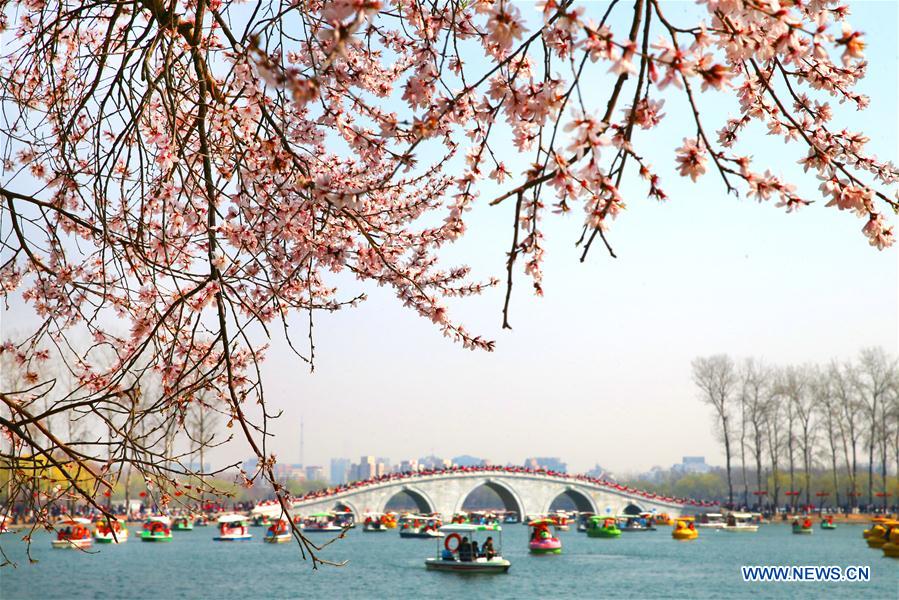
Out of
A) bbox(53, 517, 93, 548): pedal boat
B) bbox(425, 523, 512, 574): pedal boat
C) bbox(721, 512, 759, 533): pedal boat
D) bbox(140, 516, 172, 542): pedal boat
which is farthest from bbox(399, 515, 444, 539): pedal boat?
bbox(53, 517, 93, 548): pedal boat

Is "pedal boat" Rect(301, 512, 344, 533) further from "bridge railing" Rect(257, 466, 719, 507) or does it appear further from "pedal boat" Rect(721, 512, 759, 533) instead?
"pedal boat" Rect(721, 512, 759, 533)

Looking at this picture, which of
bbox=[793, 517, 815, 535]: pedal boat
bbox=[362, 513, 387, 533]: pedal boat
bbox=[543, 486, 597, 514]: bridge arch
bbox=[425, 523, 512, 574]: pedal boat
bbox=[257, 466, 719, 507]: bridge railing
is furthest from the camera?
bbox=[543, 486, 597, 514]: bridge arch

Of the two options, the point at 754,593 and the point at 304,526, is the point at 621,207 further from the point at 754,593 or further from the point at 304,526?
the point at 304,526

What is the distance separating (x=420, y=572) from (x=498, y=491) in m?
31.0

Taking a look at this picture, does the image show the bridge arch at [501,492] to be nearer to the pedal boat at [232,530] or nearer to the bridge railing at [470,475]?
the bridge railing at [470,475]

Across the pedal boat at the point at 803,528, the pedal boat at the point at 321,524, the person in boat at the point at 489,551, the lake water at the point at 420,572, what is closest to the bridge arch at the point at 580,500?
the pedal boat at the point at 321,524

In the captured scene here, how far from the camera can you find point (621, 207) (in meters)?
2.46

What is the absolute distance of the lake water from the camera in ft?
73.0

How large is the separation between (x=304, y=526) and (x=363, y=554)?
50.3ft

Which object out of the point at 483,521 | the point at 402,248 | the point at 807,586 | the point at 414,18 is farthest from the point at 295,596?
the point at 483,521

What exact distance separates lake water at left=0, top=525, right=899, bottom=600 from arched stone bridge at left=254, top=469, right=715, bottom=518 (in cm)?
1221

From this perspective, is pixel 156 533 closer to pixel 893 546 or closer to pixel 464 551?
pixel 464 551

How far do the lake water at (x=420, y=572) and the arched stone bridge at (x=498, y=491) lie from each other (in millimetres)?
12215

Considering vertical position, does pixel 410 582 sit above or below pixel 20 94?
below
